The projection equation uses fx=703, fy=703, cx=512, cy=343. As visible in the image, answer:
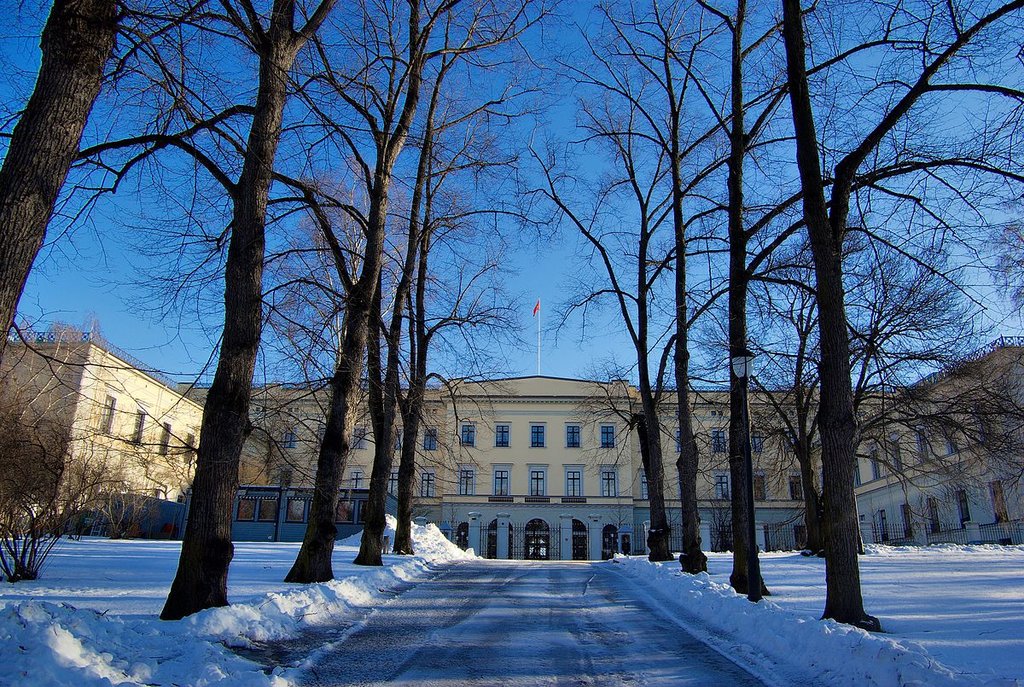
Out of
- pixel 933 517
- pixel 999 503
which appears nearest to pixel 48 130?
pixel 999 503

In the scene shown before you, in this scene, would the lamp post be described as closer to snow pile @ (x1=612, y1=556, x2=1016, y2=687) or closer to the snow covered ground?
snow pile @ (x1=612, y1=556, x2=1016, y2=687)

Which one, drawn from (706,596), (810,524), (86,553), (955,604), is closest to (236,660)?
(706,596)

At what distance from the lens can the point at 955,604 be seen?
34.2ft

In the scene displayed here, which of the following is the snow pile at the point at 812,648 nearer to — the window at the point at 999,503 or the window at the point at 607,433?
the window at the point at 999,503

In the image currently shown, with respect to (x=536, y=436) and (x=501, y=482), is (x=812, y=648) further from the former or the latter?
(x=536, y=436)

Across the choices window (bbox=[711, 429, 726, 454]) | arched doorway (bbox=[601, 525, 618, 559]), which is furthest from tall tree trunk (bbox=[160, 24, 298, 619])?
arched doorway (bbox=[601, 525, 618, 559])

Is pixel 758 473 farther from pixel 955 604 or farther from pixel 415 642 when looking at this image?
pixel 415 642

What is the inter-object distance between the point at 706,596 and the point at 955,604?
141 inches

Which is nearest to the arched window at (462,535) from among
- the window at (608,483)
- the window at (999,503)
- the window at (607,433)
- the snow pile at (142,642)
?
the window at (608,483)

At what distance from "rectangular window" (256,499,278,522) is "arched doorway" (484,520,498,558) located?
22329mm

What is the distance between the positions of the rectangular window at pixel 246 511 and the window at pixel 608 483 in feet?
→ 101

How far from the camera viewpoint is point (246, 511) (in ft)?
124

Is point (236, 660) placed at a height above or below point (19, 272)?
below

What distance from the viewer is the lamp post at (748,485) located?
10.6 m
